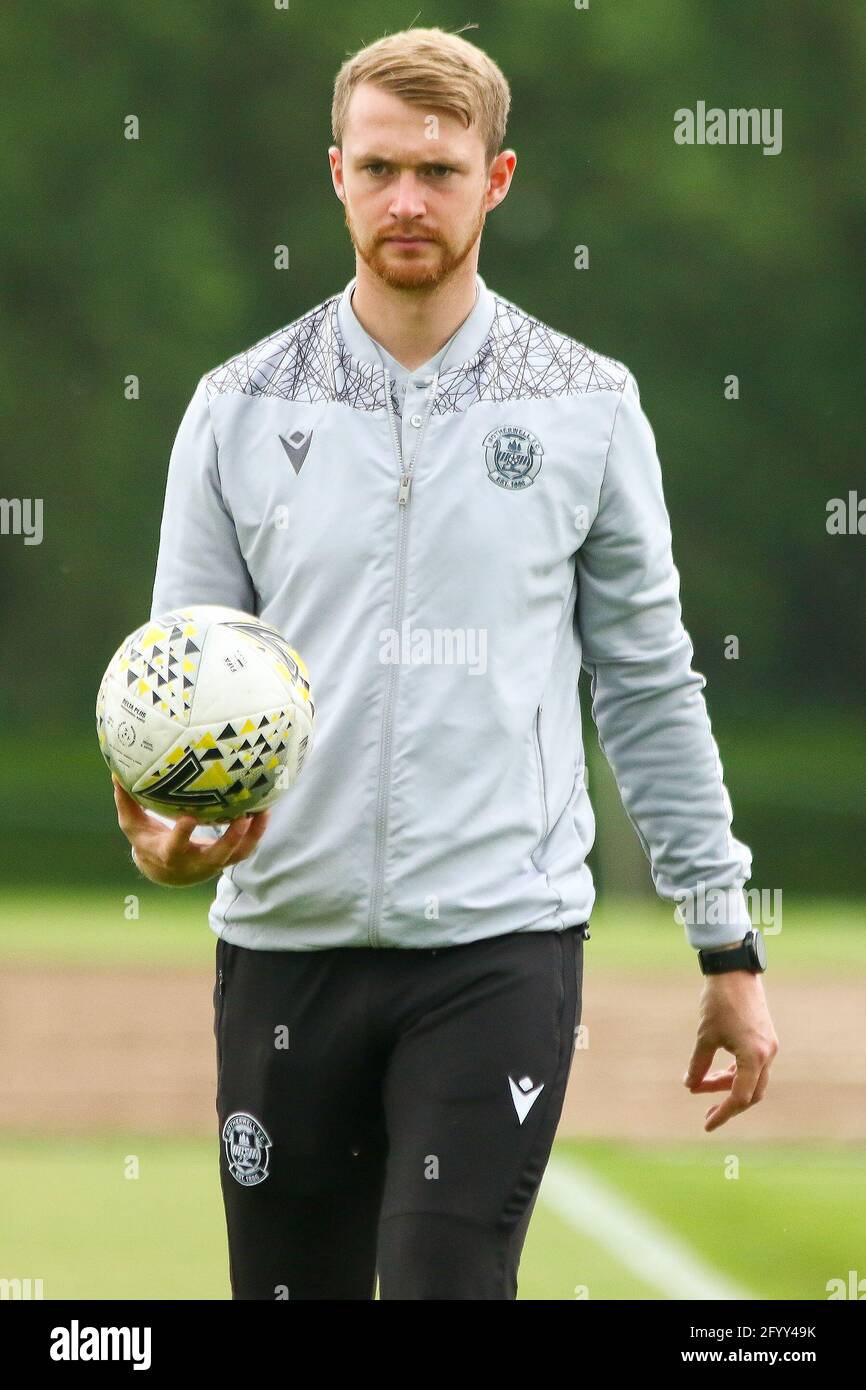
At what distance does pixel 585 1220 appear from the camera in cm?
717

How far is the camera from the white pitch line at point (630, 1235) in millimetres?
6199

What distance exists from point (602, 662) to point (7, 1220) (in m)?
3.85

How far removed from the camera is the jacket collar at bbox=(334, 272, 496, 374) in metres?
3.69

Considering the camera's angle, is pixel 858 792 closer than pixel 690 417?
Yes

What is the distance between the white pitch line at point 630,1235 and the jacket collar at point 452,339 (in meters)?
3.20

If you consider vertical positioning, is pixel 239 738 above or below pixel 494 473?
below

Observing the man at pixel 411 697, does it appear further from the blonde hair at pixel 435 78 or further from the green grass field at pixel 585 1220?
the green grass field at pixel 585 1220

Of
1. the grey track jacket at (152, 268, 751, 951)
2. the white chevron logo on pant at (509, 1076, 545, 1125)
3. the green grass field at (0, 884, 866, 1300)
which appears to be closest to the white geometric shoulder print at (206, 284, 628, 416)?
the grey track jacket at (152, 268, 751, 951)

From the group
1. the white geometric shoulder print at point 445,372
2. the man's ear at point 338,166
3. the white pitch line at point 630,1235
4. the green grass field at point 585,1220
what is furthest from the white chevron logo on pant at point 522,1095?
the white pitch line at point 630,1235

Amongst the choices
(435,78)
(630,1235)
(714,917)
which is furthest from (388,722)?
(630,1235)
